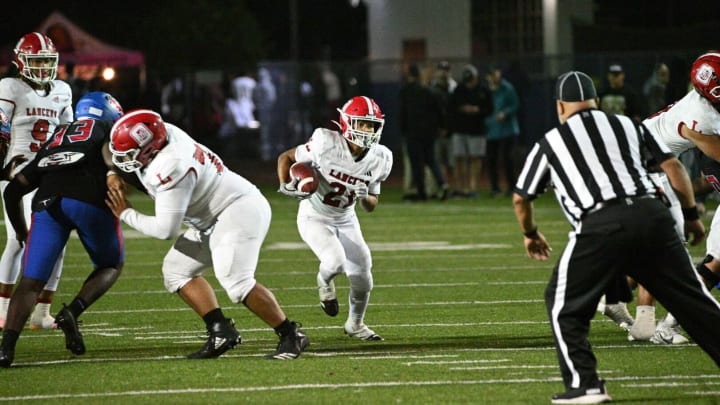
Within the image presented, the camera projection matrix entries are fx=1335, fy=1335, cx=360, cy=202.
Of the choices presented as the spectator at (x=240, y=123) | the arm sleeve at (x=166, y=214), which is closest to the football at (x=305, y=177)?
the arm sleeve at (x=166, y=214)

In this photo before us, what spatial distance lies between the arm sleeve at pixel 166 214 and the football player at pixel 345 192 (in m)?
1.10

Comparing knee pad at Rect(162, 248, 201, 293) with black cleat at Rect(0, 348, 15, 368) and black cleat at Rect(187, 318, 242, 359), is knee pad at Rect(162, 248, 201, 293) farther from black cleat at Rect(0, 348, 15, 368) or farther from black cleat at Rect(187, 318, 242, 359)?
black cleat at Rect(0, 348, 15, 368)

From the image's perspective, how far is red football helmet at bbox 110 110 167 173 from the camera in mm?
6770

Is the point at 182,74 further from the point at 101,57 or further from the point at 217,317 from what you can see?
the point at 217,317

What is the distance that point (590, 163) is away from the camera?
582 centimetres

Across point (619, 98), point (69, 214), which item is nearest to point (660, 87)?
point (619, 98)

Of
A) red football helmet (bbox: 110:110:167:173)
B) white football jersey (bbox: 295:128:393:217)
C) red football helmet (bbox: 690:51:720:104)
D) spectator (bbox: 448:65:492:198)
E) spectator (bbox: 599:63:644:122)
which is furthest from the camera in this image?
spectator (bbox: 448:65:492:198)

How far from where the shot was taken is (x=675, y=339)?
7.53 metres

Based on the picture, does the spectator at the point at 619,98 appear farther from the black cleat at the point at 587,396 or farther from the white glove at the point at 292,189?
the black cleat at the point at 587,396

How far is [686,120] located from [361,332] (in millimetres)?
2256

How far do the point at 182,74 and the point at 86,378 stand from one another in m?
20.7

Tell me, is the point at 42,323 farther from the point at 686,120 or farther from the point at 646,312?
the point at 686,120

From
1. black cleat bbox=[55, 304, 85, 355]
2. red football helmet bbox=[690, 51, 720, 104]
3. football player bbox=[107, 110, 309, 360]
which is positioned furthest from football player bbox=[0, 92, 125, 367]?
red football helmet bbox=[690, 51, 720, 104]

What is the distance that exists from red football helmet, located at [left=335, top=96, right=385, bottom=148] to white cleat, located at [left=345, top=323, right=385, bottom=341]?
1084 millimetres
